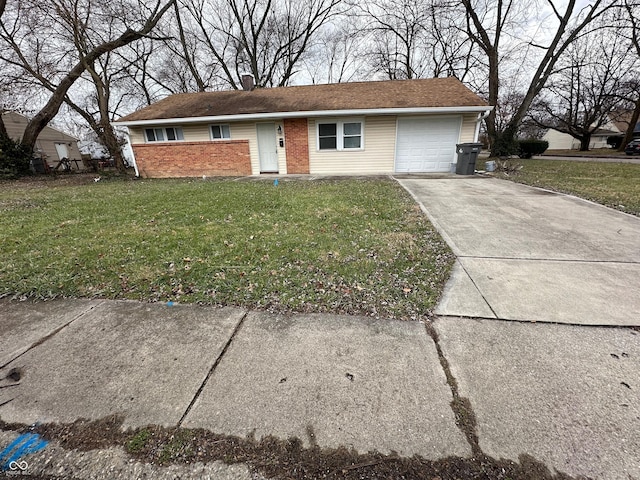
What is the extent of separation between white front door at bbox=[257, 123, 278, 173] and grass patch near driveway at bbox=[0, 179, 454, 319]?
6.49 m

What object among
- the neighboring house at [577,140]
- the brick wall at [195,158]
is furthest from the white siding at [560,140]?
→ the brick wall at [195,158]

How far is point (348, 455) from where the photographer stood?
4.67 feet

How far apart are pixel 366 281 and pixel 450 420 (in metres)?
1.66

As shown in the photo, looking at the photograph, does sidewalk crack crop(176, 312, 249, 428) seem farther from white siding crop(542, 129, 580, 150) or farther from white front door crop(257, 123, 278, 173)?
white siding crop(542, 129, 580, 150)

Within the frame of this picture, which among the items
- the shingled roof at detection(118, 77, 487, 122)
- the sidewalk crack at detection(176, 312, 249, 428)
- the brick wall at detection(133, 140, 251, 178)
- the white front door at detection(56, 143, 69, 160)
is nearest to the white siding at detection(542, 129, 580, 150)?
the shingled roof at detection(118, 77, 487, 122)

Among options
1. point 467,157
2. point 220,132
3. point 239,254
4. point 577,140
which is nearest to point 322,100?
point 220,132

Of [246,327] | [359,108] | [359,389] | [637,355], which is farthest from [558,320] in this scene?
[359,108]

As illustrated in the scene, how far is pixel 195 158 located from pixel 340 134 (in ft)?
21.5

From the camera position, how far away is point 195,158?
502 inches

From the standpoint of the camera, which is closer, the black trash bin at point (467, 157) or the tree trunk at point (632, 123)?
the black trash bin at point (467, 157)

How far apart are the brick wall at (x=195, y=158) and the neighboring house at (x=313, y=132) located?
0.04 meters

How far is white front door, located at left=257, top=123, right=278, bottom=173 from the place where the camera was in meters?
12.3

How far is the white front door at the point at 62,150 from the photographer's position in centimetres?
2742

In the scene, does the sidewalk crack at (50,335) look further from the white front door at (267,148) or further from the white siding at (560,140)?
the white siding at (560,140)
